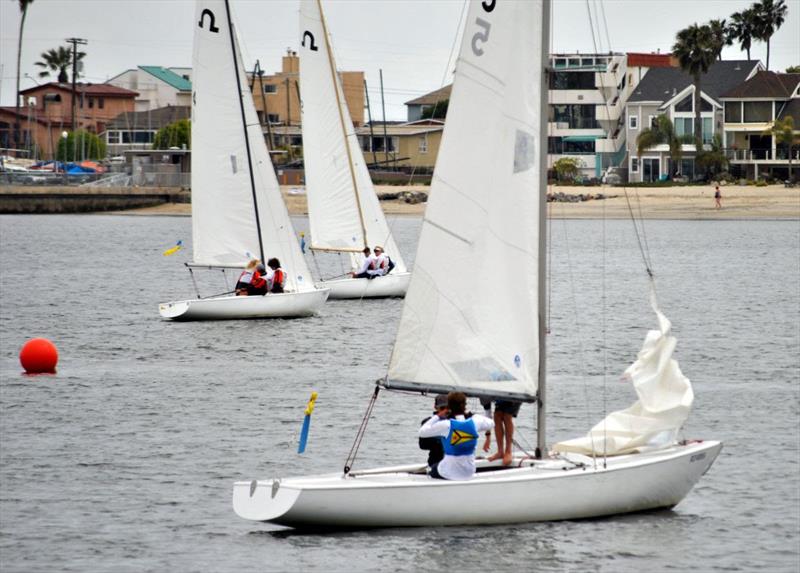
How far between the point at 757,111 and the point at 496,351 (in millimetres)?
100380

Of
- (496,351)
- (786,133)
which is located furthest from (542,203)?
(786,133)

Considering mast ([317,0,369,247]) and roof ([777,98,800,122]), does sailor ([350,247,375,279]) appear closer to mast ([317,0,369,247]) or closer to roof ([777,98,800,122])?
mast ([317,0,369,247])

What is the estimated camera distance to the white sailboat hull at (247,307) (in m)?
38.0

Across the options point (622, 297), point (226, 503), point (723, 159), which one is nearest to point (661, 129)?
point (723, 159)

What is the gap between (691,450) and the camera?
1795 cm

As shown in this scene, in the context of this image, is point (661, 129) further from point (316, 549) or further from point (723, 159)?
point (316, 549)

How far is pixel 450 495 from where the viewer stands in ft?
→ 55.8

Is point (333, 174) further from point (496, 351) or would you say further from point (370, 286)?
point (496, 351)

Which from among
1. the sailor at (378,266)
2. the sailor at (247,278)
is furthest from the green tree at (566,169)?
the sailor at (247,278)

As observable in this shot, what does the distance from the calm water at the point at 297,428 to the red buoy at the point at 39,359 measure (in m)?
0.46

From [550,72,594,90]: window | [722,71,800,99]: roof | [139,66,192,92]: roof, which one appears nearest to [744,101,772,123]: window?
[722,71,800,99]: roof

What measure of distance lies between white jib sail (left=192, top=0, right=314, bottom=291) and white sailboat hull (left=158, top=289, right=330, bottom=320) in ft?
2.21

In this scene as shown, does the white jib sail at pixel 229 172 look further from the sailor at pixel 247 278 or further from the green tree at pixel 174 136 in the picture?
the green tree at pixel 174 136

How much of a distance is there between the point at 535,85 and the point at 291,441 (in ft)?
30.6
